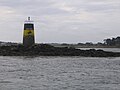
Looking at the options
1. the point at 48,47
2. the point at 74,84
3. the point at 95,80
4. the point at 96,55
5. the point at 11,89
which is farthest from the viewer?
the point at 48,47

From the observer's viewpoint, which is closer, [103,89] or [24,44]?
[103,89]

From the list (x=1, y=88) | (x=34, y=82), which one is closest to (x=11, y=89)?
(x=1, y=88)

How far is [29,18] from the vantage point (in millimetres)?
54344

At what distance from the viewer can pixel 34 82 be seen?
21.6 m

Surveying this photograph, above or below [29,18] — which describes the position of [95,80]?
below

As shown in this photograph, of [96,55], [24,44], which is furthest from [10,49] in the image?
[96,55]

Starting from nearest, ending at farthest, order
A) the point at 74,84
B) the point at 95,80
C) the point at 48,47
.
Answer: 1. the point at 74,84
2. the point at 95,80
3. the point at 48,47

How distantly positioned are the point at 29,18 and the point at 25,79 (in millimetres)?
32034

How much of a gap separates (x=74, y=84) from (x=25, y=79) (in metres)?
3.40

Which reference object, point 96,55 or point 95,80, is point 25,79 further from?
point 96,55

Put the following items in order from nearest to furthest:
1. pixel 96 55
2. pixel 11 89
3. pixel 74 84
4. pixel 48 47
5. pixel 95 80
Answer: pixel 11 89, pixel 74 84, pixel 95 80, pixel 96 55, pixel 48 47

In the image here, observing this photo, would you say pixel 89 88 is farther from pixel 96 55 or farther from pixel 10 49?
pixel 10 49

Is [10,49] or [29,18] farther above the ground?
[29,18]

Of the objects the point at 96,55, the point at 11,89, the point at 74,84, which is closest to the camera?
the point at 11,89
